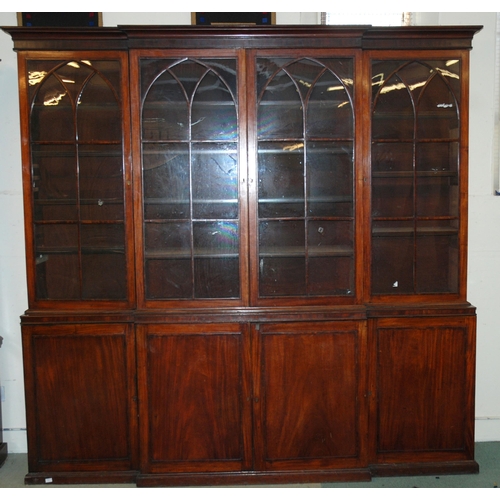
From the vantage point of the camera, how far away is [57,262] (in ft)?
9.84

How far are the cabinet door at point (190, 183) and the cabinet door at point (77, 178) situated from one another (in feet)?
0.42

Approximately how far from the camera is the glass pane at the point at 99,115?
2.92m

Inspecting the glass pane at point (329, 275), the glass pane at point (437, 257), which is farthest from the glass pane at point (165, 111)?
the glass pane at point (437, 257)

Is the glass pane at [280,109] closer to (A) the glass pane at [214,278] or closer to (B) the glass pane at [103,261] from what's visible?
(A) the glass pane at [214,278]

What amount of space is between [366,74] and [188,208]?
1141 mm

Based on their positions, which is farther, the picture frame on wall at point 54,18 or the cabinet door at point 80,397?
the picture frame on wall at point 54,18

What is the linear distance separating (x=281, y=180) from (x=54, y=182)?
1.19 meters

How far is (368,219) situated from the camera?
2.95 metres

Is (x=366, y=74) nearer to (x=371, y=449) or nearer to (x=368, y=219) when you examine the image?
(x=368, y=219)

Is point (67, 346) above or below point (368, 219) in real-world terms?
below

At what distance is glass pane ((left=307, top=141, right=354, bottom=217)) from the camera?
295 centimetres

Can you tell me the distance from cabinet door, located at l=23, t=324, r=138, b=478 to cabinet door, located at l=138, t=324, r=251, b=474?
0.10 meters

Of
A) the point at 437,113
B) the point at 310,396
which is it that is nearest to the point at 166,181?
the point at 310,396

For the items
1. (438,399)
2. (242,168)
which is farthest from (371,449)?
(242,168)
